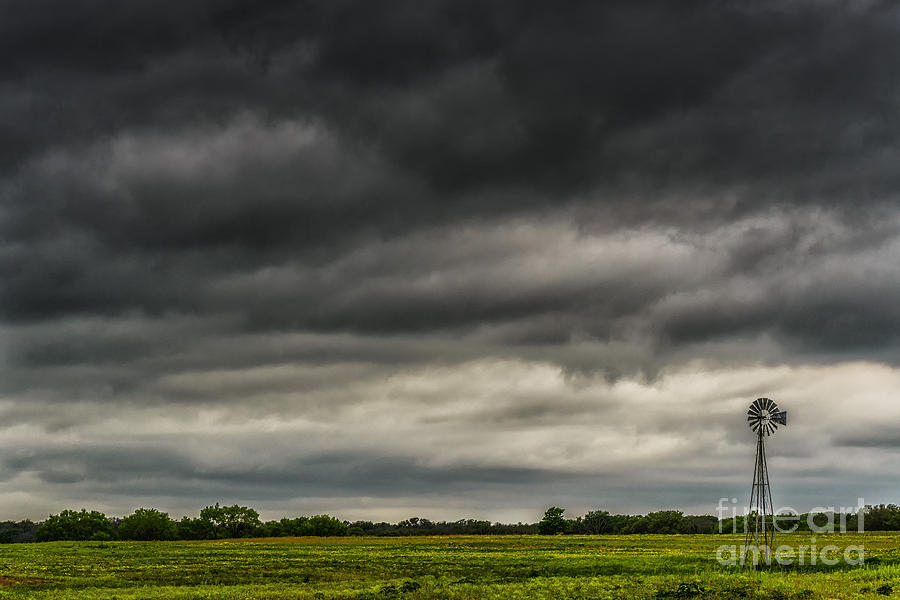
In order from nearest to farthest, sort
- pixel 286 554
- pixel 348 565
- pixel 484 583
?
pixel 484 583 < pixel 348 565 < pixel 286 554

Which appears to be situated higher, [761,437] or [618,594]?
[761,437]

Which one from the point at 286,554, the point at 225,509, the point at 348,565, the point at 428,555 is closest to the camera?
the point at 348,565

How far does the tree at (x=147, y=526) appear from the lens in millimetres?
189375

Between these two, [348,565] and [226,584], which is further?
[348,565]

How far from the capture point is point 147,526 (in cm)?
19000

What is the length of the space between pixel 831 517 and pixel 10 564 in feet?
495

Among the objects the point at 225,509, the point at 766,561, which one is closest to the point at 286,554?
the point at 766,561

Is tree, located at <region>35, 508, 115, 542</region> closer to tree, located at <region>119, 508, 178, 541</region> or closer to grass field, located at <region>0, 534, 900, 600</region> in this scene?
tree, located at <region>119, 508, 178, 541</region>

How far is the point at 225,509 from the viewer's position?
653 feet

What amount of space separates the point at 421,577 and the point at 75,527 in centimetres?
15253

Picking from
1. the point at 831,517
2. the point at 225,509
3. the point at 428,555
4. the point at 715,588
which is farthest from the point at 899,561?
the point at 225,509

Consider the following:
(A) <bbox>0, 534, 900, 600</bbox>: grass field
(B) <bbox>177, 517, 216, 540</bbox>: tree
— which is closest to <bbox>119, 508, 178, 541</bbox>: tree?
(B) <bbox>177, 517, 216, 540</bbox>: tree

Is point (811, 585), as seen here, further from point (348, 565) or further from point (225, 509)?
point (225, 509)

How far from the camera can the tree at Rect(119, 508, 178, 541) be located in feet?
621
